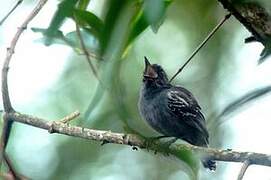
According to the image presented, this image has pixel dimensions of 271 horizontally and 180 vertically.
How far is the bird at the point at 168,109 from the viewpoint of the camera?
2812mm

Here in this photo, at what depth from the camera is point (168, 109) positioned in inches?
118

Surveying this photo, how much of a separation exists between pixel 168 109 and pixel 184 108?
0.23 feet

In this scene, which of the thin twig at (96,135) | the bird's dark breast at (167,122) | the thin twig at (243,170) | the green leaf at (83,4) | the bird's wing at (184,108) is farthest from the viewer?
the bird's wing at (184,108)

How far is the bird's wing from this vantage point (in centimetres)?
291

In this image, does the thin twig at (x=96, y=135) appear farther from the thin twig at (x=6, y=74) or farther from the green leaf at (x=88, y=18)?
the green leaf at (x=88, y=18)

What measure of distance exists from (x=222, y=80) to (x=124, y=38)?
447 centimetres

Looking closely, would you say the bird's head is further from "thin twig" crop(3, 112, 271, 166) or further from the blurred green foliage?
"thin twig" crop(3, 112, 271, 166)

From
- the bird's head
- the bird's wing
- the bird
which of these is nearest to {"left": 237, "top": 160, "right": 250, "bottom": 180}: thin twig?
the bird

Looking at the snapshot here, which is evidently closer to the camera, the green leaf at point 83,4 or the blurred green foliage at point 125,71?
the blurred green foliage at point 125,71

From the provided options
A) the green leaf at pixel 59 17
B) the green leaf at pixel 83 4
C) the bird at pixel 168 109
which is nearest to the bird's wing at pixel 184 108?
the bird at pixel 168 109

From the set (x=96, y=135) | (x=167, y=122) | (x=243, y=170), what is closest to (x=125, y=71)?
(x=243, y=170)

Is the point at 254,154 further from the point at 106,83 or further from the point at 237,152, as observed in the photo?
the point at 106,83

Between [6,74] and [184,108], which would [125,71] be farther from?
[184,108]

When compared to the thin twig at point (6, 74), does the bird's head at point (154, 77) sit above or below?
below
